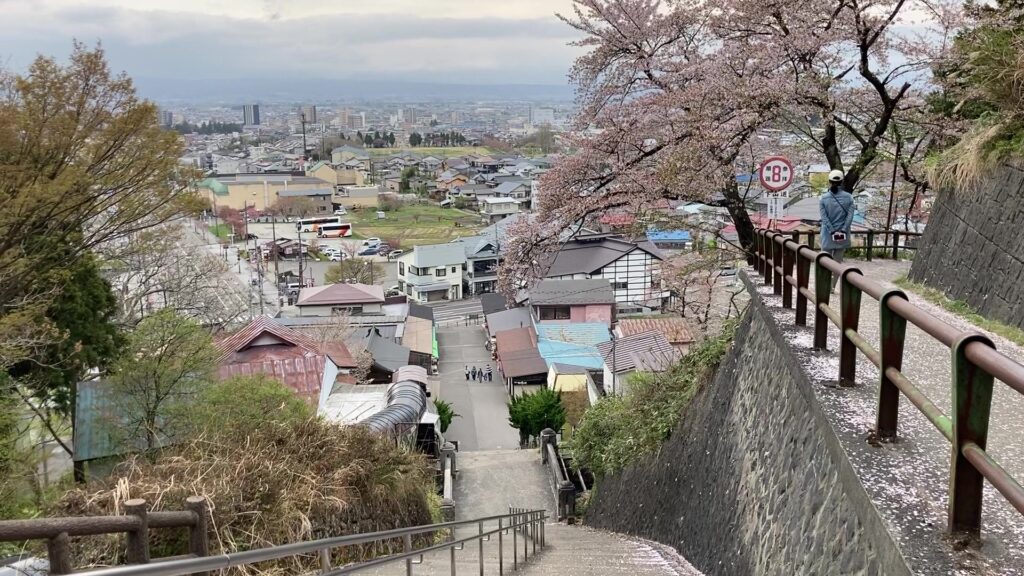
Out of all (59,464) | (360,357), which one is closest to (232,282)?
(360,357)

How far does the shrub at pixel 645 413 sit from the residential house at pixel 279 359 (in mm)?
6689

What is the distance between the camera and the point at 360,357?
25781 mm

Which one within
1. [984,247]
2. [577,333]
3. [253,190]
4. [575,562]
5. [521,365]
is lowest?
[521,365]

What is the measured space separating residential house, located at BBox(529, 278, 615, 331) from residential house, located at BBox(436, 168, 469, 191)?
63.1m

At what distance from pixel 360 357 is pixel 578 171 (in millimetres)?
16510

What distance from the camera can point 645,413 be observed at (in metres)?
10.1

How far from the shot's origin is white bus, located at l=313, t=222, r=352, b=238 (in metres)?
70.7

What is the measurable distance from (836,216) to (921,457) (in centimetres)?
452

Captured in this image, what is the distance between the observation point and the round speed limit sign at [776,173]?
27.8 ft

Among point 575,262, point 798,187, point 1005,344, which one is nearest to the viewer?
point 1005,344

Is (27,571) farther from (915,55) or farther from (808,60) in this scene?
(915,55)

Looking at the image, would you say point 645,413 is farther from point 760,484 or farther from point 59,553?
point 59,553

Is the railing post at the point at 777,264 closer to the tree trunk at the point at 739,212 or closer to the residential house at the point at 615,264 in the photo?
the tree trunk at the point at 739,212

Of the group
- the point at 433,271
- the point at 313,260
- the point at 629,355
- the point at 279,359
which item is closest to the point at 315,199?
the point at 313,260
